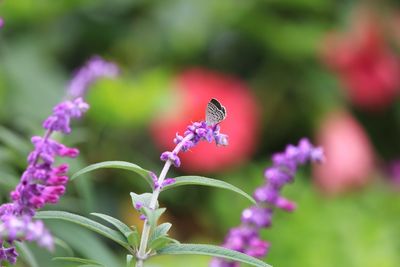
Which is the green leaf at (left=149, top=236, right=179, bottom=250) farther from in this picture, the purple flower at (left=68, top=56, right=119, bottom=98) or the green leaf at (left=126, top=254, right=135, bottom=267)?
the purple flower at (left=68, top=56, right=119, bottom=98)

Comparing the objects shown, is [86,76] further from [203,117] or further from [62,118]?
[203,117]

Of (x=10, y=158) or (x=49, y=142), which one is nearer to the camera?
(x=49, y=142)

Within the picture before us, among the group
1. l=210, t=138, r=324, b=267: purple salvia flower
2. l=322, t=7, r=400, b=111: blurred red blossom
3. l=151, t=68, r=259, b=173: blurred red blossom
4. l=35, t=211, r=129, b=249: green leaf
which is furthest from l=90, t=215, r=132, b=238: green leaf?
l=322, t=7, r=400, b=111: blurred red blossom

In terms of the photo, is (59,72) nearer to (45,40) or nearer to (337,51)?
(45,40)

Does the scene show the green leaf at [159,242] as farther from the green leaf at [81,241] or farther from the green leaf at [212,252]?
the green leaf at [81,241]

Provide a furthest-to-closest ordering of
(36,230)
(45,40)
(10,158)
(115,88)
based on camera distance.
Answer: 1. (45,40)
2. (115,88)
3. (10,158)
4. (36,230)

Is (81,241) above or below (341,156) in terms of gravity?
below

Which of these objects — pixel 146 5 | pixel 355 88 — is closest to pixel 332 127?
pixel 355 88

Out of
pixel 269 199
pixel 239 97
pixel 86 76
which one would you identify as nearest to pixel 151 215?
pixel 269 199
